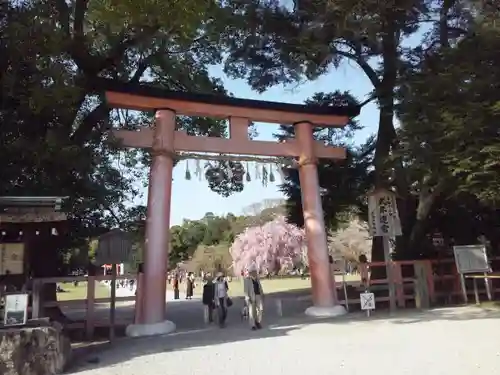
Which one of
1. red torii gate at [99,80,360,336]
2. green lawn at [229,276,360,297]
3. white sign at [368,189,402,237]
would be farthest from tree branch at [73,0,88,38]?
green lawn at [229,276,360,297]

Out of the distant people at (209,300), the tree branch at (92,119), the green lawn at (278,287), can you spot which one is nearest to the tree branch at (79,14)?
the tree branch at (92,119)

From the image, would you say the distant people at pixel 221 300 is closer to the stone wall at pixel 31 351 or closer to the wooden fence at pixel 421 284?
the wooden fence at pixel 421 284

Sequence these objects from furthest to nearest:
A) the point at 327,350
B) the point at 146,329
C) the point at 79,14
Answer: the point at 79,14
the point at 146,329
the point at 327,350

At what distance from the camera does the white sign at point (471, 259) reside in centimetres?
1159

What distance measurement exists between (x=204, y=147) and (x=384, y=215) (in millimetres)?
5023

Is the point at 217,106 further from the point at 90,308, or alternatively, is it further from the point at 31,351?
the point at 31,351

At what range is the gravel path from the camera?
5590 millimetres

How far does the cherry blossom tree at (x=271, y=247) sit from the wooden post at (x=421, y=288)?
2452cm

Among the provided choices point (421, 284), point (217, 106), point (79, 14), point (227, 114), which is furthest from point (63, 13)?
point (421, 284)

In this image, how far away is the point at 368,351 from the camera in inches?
253

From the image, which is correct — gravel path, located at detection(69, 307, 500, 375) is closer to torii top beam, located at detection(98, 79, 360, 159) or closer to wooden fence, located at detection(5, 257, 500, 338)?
wooden fence, located at detection(5, 257, 500, 338)

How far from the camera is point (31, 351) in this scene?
231 inches

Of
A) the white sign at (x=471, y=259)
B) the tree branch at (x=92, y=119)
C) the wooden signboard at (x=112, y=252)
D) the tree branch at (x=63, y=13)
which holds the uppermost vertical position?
the tree branch at (x=63, y=13)

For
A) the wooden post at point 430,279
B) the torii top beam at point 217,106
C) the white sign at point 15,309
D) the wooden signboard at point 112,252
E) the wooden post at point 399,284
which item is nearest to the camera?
the white sign at point 15,309
